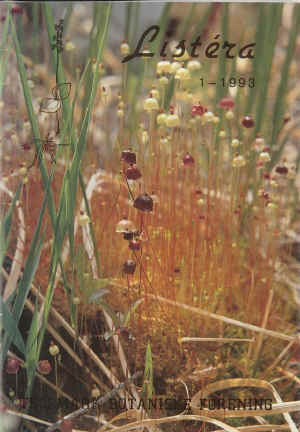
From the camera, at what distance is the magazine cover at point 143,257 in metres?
0.72

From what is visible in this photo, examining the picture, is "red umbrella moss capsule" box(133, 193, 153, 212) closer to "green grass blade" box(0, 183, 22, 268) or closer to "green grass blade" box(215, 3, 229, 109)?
"green grass blade" box(0, 183, 22, 268)

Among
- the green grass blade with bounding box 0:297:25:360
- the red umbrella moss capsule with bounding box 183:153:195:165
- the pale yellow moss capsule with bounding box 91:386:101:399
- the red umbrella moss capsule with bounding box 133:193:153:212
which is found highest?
the red umbrella moss capsule with bounding box 183:153:195:165

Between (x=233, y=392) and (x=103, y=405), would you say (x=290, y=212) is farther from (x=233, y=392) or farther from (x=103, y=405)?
(x=103, y=405)

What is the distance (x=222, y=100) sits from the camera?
890 millimetres

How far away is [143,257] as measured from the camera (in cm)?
80

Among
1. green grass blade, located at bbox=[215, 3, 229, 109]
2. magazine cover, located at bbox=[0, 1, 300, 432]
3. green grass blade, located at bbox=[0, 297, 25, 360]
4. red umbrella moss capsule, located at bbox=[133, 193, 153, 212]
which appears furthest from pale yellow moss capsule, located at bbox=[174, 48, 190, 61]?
green grass blade, located at bbox=[0, 297, 25, 360]

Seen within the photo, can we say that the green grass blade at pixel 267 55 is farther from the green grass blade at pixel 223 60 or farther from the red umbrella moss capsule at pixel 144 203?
the red umbrella moss capsule at pixel 144 203

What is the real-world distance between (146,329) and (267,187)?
446 mm

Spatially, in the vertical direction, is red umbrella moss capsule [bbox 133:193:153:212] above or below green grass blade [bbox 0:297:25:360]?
above

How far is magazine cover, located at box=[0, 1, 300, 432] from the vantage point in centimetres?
72

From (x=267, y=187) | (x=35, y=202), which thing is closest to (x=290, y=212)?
(x=267, y=187)

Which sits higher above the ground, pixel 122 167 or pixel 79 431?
pixel 122 167

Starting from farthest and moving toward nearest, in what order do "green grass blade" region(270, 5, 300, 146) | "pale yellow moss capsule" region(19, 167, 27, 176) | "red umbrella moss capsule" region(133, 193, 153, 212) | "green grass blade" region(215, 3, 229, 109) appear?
"green grass blade" region(270, 5, 300, 146) → "green grass blade" region(215, 3, 229, 109) → "pale yellow moss capsule" region(19, 167, 27, 176) → "red umbrella moss capsule" region(133, 193, 153, 212)

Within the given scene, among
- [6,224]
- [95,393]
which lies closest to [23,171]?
[6,224]
